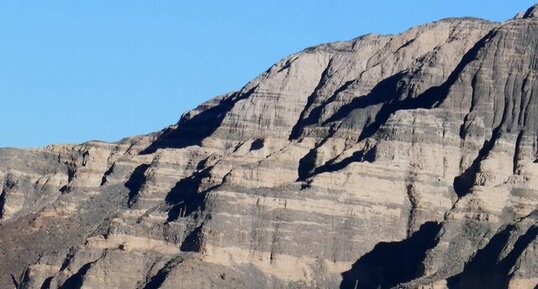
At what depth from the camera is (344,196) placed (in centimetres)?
12556

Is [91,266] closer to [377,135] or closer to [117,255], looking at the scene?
[117,255]

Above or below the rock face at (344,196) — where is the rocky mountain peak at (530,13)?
above

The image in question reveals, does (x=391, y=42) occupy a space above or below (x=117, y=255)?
above

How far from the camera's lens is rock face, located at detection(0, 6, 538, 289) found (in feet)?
399

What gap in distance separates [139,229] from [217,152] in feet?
44.6

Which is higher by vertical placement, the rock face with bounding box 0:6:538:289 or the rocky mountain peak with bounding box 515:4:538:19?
the rocky mountain peak with bounding box 515:4:538:19

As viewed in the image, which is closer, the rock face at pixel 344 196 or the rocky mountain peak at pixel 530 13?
the rock face at pixel 344 196

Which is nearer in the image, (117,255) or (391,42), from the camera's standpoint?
(117,255)

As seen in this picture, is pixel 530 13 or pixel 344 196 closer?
pixel 344 196

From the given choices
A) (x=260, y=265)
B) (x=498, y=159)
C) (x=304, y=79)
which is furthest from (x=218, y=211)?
(x=304, y=79)

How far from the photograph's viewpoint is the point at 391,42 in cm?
14588

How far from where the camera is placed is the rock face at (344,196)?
399ft

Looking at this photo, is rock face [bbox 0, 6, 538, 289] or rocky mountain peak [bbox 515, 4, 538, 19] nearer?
rock face [bbox 0, 6, 538, 289]

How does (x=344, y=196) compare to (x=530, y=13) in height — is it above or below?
below
